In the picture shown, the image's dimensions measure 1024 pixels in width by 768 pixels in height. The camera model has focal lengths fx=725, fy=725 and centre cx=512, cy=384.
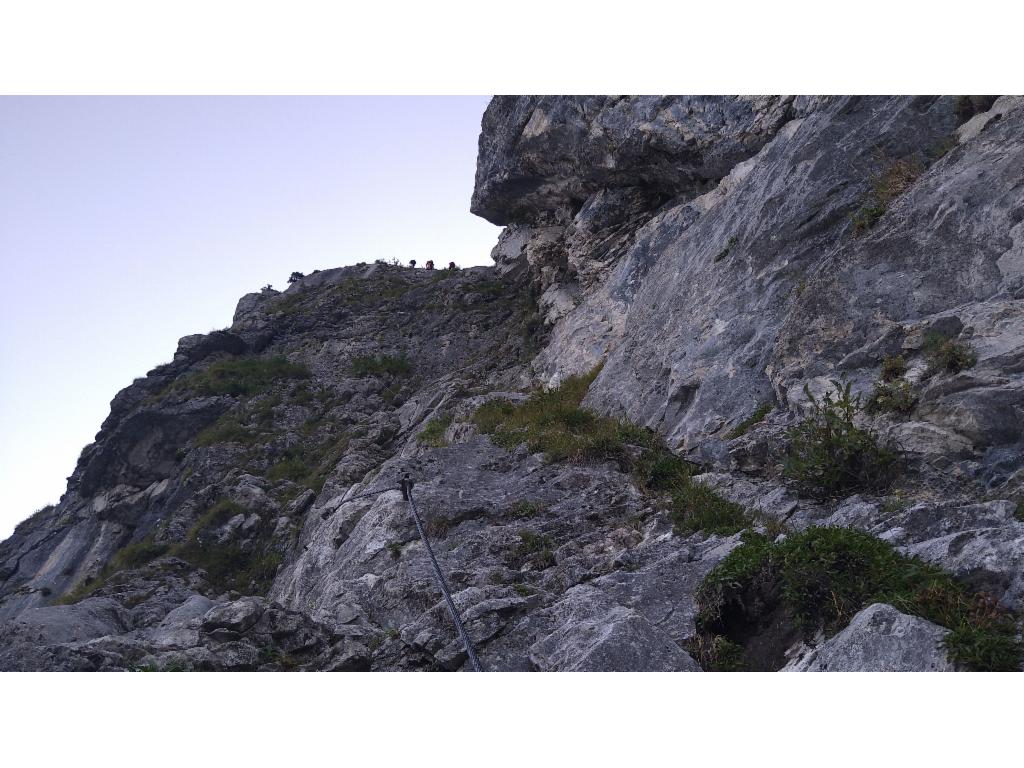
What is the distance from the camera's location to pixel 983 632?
4887mm

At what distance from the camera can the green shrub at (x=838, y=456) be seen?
8555 millimetres

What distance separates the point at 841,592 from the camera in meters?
6.21

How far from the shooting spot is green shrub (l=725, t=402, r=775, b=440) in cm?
1178

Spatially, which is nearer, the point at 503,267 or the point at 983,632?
the point at 983,632

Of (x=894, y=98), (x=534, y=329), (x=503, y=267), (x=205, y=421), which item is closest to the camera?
(x=894, y=98)

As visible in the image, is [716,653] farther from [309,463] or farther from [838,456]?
[309,463]

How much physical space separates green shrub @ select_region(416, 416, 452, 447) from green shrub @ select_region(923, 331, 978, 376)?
40.4ft

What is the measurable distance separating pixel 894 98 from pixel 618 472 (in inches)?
348

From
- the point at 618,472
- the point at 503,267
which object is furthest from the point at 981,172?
the point at 503,267

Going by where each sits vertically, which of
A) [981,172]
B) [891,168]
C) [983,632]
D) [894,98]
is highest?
[894,98]

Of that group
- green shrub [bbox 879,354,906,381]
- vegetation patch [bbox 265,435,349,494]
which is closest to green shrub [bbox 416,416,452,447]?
vegetation patch [bbox 265,435,349,494]

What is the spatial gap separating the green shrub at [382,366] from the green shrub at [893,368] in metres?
21.9

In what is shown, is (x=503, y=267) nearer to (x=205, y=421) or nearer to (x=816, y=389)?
(x=205, y=421)

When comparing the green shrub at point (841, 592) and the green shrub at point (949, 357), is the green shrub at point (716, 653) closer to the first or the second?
the green shrub at point (841, 592)
